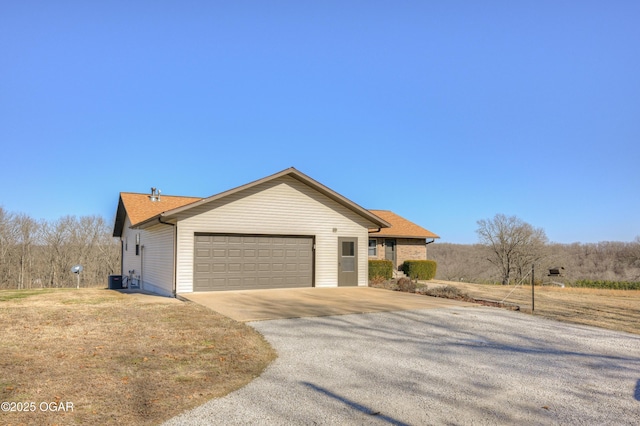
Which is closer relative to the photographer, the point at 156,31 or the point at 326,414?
the point at 326,414

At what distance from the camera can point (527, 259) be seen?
34.2m

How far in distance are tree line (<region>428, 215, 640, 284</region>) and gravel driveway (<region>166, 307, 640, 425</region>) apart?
17.1 meters

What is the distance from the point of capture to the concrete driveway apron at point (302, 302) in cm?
1048

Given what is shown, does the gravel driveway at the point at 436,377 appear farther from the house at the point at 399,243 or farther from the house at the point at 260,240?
the house at the point at 399,243

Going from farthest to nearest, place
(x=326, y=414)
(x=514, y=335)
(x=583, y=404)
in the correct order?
(x=514, y=335) → (x=583, y=404) → (x=326, y=414)

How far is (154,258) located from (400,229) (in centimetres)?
1545

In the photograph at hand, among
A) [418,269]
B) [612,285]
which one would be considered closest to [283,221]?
[418,269]

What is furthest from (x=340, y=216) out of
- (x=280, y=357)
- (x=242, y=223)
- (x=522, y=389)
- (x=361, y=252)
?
(x=522, y=389)

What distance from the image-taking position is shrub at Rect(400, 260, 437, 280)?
2533cm

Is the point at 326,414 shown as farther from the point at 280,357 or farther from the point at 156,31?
the point at 156,31

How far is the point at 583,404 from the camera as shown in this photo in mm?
4719

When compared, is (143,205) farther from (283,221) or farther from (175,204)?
(283,221)

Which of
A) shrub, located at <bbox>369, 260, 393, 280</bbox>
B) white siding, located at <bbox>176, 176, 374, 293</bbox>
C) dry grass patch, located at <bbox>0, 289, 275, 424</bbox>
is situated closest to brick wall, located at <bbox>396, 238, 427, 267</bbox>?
shrub, located at <bbox>369, 260, 393, 280</bbox>

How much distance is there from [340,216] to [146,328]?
10.4m
